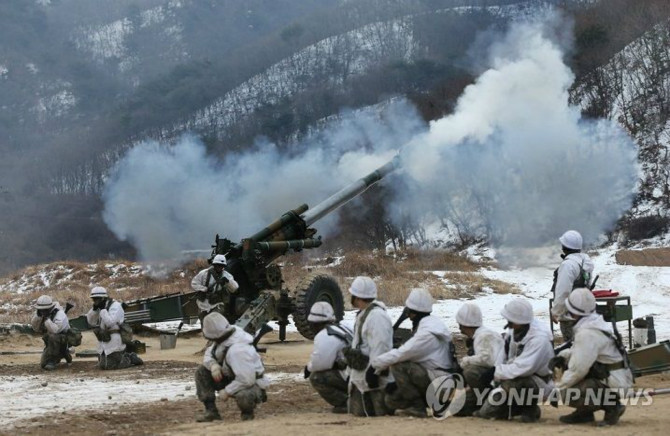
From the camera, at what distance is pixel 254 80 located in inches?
2901

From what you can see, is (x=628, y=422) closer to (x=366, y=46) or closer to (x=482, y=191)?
(x=482, y=191)

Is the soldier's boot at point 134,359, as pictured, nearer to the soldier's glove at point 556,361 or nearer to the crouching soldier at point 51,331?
the crouching soldier at point 51,331

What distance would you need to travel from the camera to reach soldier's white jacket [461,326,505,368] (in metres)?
7.84

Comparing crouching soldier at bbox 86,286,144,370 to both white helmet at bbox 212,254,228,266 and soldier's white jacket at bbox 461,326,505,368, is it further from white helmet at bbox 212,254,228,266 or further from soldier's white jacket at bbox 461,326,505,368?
soldier's white jacket at bbox 461,326,505,368

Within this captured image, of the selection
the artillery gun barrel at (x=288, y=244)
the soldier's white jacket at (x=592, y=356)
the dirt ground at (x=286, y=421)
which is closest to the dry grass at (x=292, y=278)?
the artillery gun barrel at (x=288, y=244)

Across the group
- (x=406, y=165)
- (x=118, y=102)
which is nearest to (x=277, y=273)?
(x=406, y=165)

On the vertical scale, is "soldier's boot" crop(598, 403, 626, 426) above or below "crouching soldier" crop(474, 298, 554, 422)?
below

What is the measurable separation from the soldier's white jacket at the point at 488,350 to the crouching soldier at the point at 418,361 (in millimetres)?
246

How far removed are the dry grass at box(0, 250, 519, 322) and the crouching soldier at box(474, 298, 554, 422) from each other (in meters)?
11.9

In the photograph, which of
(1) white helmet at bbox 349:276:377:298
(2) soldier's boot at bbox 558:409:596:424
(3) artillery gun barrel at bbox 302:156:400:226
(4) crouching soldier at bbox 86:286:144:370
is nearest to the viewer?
(2) soldier's boot at bbox 558:409:596:424

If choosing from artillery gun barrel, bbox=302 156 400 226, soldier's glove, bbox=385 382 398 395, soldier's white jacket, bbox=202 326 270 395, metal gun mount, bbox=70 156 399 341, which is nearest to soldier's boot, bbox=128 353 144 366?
metal gun mount, bbox=70 156 399 341

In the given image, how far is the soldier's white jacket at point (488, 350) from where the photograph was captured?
784 cm

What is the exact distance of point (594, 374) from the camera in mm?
7438

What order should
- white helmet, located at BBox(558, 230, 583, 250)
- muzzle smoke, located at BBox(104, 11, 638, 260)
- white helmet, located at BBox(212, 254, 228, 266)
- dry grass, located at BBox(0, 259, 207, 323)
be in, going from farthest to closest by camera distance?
dry grass, located at BBox(0, 259, 207, 323) → muzzle smoke, located at BBox(104, 11, 638, 260) → white helmet, located at BBox(212, 254, 228, 266) → white helmet, located at BBox(558, 230, 583, 250)
